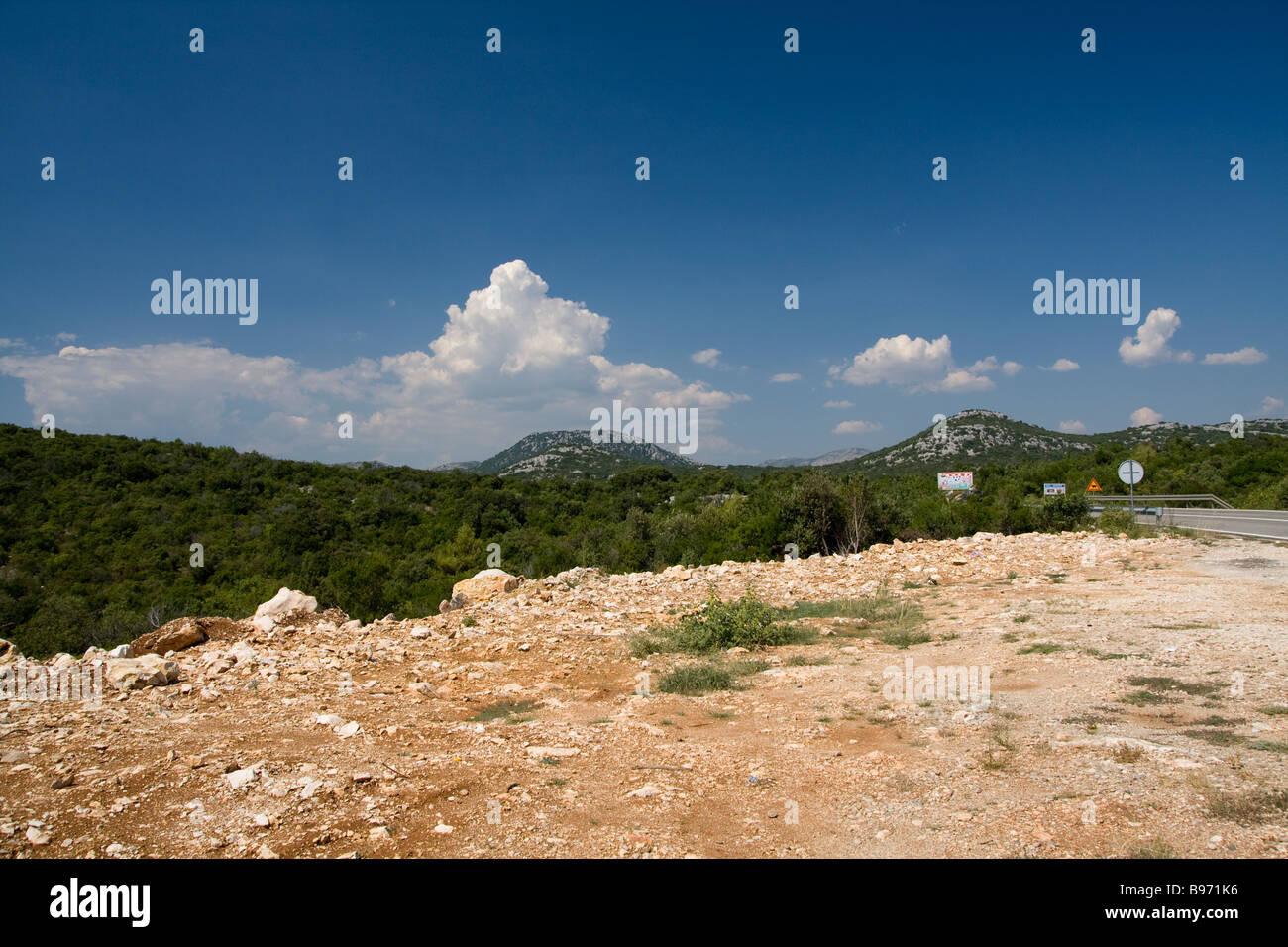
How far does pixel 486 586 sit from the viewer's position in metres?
11.8

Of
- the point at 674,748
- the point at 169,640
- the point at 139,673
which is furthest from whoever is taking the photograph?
the point at 169,640

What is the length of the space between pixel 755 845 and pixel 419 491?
128 feet

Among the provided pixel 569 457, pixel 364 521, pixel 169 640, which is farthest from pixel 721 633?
pixel 569 457

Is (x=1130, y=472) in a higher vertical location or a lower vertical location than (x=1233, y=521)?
higher

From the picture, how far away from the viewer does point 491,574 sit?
12.2 metres

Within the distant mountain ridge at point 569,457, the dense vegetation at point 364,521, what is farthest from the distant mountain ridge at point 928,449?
the dense vegetation at point 364,521

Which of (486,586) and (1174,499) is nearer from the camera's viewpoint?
(486,586)

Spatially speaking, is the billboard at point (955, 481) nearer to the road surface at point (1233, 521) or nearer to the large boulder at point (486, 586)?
the road surface at point (1233, 521)

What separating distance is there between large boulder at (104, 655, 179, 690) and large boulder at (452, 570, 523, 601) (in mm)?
5173

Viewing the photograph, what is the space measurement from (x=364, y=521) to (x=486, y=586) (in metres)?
23.1

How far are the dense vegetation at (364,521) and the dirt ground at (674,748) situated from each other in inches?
386

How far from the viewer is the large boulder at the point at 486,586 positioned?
11531 mm

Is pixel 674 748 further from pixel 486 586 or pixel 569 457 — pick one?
pixel 569 457
